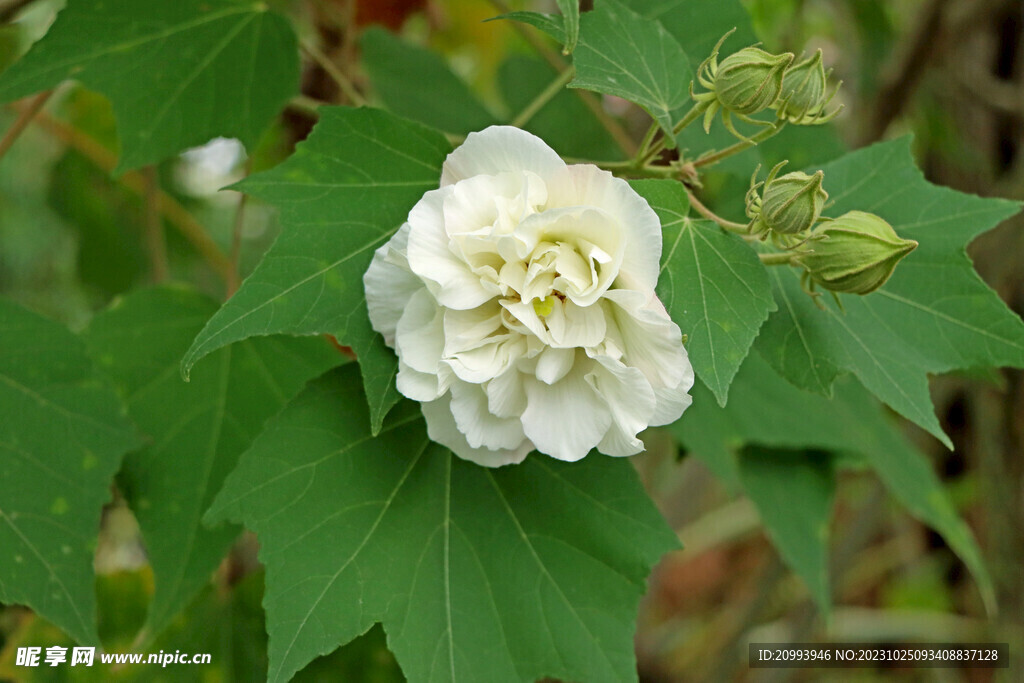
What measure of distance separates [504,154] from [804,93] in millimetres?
197

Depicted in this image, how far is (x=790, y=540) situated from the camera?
35.7 inches

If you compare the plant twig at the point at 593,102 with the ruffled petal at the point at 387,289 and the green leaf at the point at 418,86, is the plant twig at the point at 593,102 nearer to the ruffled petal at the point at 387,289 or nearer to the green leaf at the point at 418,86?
the green leaf at the point at 418,86

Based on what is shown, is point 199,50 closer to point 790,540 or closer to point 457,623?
point 457,623

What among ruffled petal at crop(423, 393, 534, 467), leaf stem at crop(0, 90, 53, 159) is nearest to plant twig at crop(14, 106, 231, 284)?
leaf stem at crop(0, 90, 53, 159)

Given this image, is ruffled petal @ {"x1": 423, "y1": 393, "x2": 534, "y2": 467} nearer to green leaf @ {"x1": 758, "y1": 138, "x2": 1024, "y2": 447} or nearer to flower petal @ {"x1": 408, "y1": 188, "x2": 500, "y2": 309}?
flower petal @ {"x1": 408, "y1": 188, "x2": 500, "y2": 309}

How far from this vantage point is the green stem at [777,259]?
0.51 meters

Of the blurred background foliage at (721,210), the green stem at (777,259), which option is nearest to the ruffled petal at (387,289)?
the green stem at (777,259)

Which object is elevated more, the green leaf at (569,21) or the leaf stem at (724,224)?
the green leaf at (569,21)

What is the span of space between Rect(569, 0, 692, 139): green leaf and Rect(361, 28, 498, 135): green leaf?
1.52 ft

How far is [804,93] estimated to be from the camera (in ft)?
1.66

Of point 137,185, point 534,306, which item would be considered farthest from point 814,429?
point 137,185

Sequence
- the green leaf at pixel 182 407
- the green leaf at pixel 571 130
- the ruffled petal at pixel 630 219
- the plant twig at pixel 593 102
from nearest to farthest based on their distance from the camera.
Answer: the ruffled petal at pixel 630 219
the green leaf at pixel 182 407
the plant twig at pixel 593 102
the green leaf at pixel 571 130

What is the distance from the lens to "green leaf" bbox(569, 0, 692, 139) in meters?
0.51

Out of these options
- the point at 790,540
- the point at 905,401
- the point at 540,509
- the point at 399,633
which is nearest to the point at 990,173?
the point at 790,540
